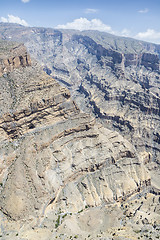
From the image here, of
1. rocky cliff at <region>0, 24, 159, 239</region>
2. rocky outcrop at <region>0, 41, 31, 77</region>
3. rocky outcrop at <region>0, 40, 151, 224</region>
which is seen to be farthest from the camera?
rocky outcrop at <region>0, 41, 31, 77</region>

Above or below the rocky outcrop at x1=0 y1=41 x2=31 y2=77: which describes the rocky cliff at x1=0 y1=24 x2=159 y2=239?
below

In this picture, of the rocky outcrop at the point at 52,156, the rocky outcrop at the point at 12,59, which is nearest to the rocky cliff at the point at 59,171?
the rocky outcrop at the point at 52,156

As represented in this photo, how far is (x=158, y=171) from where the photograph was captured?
11900cm

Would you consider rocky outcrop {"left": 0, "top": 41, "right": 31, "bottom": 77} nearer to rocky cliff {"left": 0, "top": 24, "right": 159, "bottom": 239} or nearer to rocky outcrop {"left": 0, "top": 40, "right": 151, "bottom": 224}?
rocky cliff {"left": 0, "top": 24, "right": 159, "bottom": 239}

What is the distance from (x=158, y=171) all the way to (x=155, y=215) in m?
53.6

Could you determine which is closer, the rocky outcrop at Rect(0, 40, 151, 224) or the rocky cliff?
the rocky cliff

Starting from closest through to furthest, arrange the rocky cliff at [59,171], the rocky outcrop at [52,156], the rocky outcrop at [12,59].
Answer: the rocky cliff at [59,171] → the rocky outcrop at [52,156] → the rocky outcrop at [12,59]

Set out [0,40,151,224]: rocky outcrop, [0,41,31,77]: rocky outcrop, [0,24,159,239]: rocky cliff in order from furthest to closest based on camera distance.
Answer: [0,41,31,77]: rocky outcrop
[0,40,151,224]: rocky outcrop
[0,24,159,239]: rocky cliff

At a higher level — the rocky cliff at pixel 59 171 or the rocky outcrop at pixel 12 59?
the rocky outcrop at pixel 12 59

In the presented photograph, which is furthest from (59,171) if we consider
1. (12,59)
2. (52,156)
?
(12,59)

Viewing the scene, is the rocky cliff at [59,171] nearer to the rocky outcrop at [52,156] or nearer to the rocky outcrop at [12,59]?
the rocky outcrop at [52,156]

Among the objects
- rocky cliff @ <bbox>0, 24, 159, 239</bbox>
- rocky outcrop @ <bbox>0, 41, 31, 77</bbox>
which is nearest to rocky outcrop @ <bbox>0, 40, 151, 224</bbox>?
rocky cliff @ <bbox>0, 24, 159, 239</bbox>

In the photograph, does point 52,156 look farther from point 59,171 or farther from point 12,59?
point 12,59

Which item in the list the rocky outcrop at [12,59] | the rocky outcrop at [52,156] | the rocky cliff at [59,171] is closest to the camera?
the rocky cliff at [59,171]
